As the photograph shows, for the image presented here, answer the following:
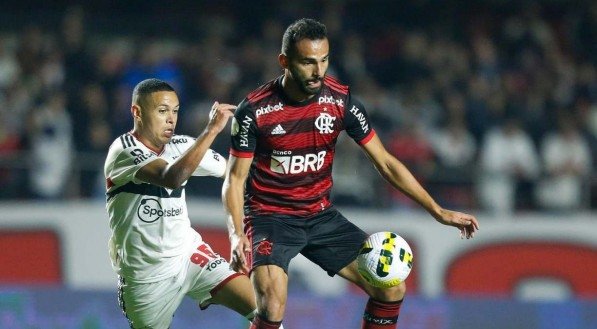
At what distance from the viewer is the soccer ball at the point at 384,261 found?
6.68 metres

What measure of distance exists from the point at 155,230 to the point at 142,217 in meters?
0.11

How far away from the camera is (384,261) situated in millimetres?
6684

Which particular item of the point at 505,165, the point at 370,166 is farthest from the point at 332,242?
the point at 505,165

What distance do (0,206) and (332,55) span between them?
3.95 m

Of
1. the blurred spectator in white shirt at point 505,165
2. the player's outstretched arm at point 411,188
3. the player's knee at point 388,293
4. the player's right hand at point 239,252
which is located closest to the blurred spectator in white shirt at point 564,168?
the blurred spectator in white shirt at point 505,165

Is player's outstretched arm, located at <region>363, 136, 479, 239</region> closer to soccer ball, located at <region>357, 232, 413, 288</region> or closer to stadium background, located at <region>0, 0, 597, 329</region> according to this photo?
soccer ball, located at <region>357, 232, 413, 288</region>

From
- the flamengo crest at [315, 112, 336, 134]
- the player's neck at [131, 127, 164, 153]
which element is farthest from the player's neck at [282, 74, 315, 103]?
the player's neck at [131, 127, 164, 153]

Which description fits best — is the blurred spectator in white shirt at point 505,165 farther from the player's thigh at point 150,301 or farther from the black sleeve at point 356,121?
the player's thigh at point 150,301

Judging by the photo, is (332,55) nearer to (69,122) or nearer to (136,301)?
(69,122)

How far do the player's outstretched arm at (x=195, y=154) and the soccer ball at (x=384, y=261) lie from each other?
1.16 m

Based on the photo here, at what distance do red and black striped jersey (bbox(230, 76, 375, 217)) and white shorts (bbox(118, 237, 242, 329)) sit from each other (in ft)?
1.43

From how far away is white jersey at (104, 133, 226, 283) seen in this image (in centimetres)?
674

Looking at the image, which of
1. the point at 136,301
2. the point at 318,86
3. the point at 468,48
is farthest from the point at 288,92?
the point at 468,48

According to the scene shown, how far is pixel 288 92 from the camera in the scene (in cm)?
666
